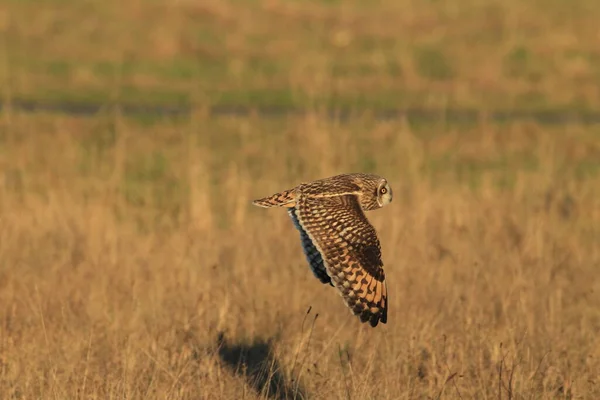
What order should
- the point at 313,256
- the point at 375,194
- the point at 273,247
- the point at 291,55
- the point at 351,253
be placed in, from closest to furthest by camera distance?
the point at 351,253 < the point at 313,256 < the point at 375,194 < the point at 273,247 < the point at 291,55

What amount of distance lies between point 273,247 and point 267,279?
3.33 ft

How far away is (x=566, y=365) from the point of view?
834 cm

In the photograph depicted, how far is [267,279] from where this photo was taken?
395 inches

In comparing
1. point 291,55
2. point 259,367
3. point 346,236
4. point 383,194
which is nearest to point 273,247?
point 259,367

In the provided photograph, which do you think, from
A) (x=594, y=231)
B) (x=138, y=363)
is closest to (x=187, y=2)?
(x=594, y=231)

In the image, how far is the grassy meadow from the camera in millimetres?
7934

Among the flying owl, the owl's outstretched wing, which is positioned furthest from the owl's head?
the owl's outstretched wing

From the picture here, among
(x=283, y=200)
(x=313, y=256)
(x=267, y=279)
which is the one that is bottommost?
(x=267, y=279)

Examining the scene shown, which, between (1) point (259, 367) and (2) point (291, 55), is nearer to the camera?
(1) point (259, 367)

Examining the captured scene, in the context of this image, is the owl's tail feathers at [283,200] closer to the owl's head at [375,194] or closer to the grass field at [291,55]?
the owl's head at [375,194]

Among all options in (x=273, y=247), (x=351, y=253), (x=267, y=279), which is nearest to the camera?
(x=351, y=253)

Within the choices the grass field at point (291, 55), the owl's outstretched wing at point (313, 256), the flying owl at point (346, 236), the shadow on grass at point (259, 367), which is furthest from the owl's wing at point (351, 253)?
the grass field at point (291, 55)

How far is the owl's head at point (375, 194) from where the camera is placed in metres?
7.38

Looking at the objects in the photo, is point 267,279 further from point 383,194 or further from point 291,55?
point 291,55
